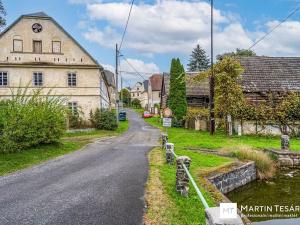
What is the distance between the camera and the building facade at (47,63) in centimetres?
3072

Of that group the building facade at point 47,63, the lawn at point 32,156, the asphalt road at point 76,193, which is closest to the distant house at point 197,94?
the building facade at point 47,63

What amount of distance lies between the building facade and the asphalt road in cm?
1735

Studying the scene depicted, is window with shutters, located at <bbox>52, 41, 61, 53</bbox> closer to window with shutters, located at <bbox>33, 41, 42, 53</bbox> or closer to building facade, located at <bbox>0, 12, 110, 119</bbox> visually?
building facade, located at <bbox>0, 12, 110, 119</bbox>

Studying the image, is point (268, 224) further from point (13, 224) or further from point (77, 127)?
point (77, 127)

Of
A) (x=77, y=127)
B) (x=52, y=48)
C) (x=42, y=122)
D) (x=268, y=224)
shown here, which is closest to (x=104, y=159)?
(x=42, y=122)

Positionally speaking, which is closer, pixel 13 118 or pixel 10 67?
pixel 13 118

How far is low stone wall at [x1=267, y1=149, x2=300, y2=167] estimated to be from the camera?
17.9m

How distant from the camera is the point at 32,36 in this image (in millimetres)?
30859

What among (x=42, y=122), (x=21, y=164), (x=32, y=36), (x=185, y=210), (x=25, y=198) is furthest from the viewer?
(x=32, y=36)

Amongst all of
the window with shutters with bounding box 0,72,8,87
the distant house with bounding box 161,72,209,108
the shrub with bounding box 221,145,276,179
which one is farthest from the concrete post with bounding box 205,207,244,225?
the distant house with bounding box 161,72,209,108

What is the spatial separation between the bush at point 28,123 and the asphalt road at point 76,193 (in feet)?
11.3

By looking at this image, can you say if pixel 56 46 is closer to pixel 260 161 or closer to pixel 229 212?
pixel 260 161

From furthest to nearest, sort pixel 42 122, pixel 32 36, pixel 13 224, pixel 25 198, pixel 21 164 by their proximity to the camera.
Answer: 1. pixel 32 36
2. pixel 42 122
3. pixel 21 164
4. pixel 25 198
5. pixel 13 224

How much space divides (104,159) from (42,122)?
559cm
